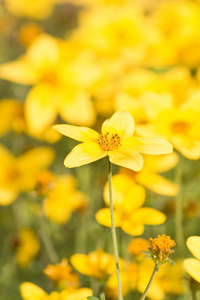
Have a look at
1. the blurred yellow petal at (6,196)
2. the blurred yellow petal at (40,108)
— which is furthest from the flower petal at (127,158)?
the blurred yellow petal at (40,108)

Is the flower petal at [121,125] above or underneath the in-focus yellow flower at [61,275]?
above

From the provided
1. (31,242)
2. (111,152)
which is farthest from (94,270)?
(31,242)

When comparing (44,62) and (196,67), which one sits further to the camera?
(196,67)

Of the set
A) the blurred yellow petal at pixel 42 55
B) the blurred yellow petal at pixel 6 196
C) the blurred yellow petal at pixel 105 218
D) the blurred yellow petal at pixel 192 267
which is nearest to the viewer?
the blurred yellow petal at pixel 192 267

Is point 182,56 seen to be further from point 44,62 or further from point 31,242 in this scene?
point 31,242

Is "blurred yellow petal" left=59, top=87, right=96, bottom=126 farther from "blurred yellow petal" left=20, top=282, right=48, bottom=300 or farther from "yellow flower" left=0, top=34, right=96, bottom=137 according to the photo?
"blurred yellow petal" left=20, top=282, right=48, bottom=300

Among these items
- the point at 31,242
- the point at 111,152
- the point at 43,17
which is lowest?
the point at 31,242

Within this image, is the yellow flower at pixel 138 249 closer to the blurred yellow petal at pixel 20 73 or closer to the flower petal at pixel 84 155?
the flower petal at pixel 84 155

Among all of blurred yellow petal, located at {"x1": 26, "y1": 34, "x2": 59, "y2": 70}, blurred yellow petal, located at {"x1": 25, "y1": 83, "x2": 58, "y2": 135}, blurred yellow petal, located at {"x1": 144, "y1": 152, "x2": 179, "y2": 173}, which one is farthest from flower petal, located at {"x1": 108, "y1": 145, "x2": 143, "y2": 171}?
blurred yellow petal, located at {"x1": 26, "y1": 34, "x2": 59, "y2": 70}
